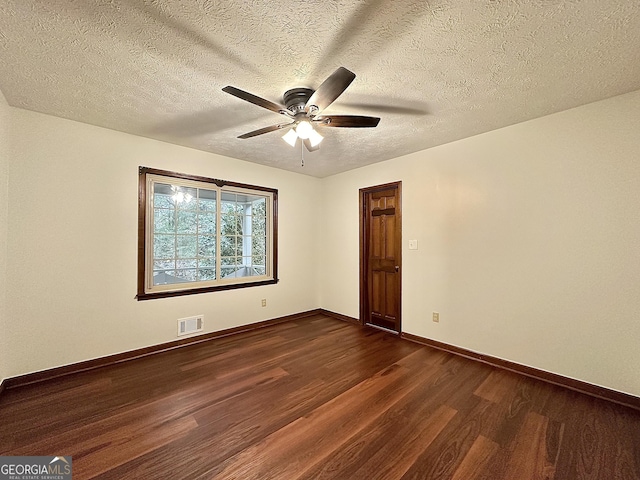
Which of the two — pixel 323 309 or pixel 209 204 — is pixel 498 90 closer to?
pixel 209 204

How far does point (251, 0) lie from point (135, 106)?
1639 millimetres

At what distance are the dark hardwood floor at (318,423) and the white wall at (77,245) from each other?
37cm

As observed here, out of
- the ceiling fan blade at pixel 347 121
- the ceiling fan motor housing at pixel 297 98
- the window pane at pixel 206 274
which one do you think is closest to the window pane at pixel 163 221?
the window pane at pixel 206 274

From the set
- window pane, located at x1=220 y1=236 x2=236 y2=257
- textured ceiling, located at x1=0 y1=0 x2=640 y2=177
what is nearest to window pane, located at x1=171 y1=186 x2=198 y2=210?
window pane, located at x1=220 y1=236 x2=236 y2=257

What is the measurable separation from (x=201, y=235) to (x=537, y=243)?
150 inches

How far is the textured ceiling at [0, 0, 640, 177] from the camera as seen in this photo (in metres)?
1.36

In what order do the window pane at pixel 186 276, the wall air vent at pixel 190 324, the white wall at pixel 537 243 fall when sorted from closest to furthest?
the white wall at pixel 537 243, the wall air vent at pixel 190 324, the window pane at pixel 186 276

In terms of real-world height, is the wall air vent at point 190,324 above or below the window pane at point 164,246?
below

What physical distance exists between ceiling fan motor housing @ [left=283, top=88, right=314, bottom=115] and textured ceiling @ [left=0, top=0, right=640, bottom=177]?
0.18 ft

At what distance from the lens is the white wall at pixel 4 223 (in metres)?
2.17

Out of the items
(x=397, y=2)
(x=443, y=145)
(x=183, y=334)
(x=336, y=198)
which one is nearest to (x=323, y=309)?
Result: (x=336, y=198)

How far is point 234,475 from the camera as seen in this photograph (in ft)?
4.73

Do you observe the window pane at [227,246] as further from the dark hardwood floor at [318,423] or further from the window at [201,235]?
the dark hardwood floor at [318,423]

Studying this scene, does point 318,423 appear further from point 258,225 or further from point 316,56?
point 258,225
